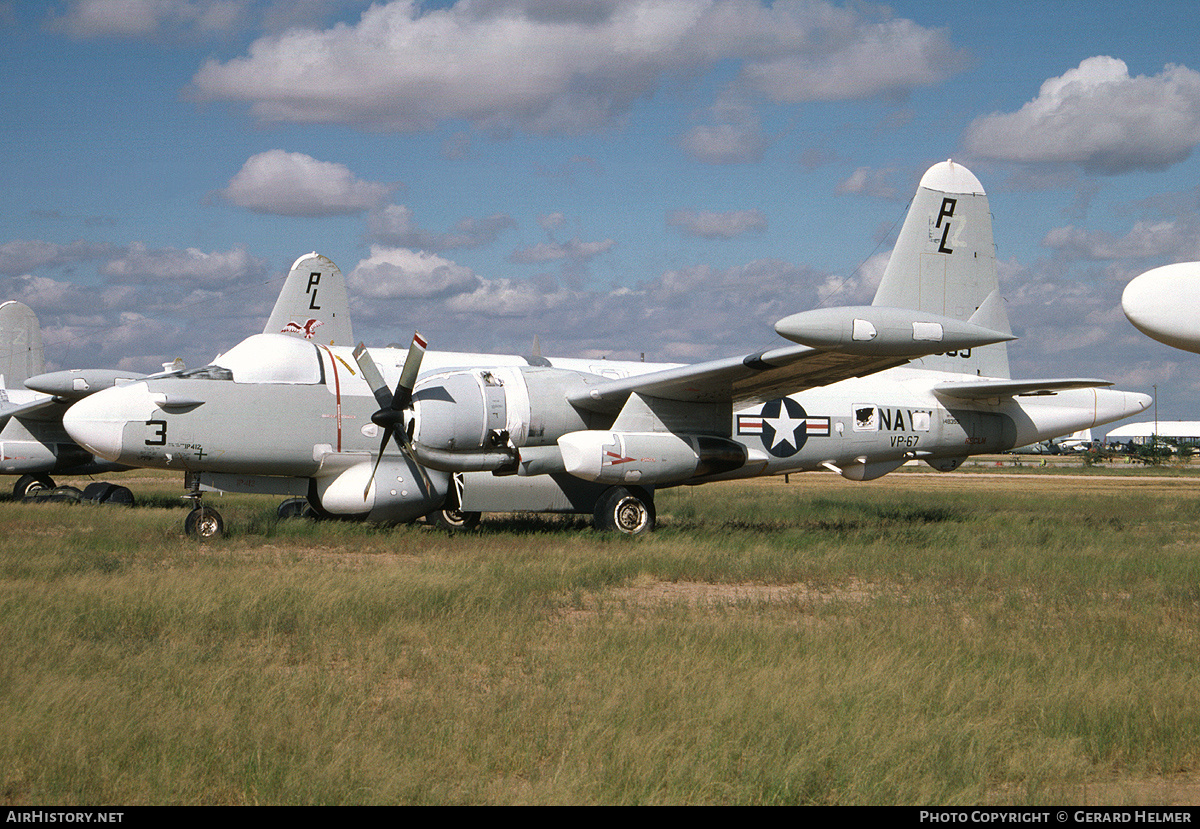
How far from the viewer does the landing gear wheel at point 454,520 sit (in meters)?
17.9

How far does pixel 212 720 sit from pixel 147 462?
10.3 m

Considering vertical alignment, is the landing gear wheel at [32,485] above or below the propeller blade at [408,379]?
below

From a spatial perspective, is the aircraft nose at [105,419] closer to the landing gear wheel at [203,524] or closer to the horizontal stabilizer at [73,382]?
the landing gear wheel at [203,524]

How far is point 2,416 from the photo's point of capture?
79.5 ft

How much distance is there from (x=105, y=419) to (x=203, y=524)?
220 cm

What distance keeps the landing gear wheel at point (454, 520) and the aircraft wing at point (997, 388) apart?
30.9 feet

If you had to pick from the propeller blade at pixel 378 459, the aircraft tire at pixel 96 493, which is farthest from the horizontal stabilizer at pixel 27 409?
the propeller blade at pixel 378 459

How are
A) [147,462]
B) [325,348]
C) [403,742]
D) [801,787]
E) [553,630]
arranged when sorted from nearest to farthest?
[801,787] → [403,742] → [553,630] → [147,462] → [325,348]

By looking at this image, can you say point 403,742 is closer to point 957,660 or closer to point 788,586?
point 957,660

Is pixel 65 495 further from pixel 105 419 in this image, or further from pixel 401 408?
pixel 401 408

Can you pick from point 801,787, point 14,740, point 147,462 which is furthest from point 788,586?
point 147,462

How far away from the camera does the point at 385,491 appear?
15500 millimetres

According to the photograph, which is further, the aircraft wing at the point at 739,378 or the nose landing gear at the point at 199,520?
the nose landing gear at the point at 199,520
